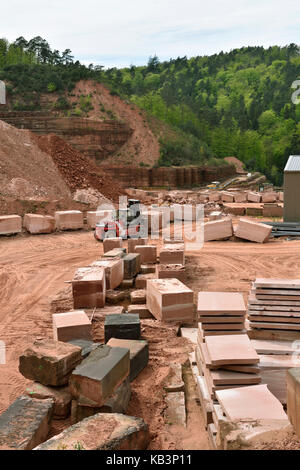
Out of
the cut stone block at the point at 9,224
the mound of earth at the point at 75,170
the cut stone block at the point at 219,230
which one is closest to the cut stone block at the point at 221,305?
the cut stone block at the point at 219,230

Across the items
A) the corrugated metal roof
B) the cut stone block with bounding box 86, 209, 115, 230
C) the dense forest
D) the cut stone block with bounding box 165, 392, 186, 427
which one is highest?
the dense forest

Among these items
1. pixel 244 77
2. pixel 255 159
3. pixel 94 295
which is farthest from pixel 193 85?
pixel 94 295

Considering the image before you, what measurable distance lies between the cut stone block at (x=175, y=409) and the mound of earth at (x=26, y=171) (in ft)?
54.9

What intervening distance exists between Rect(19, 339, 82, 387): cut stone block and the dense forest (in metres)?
40.7

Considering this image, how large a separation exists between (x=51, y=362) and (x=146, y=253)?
25.1ft

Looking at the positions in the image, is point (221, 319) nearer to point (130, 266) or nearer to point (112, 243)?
point (130, 266)

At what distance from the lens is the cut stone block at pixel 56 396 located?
17.6 feet

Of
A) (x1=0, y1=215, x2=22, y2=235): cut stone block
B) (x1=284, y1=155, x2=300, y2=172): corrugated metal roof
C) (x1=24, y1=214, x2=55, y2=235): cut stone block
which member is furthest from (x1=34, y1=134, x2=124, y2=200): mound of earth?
(x1=284, y1=155, x2=300, y2=172): corrugated metal roof

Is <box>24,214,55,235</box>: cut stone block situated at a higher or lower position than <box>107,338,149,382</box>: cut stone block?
higher

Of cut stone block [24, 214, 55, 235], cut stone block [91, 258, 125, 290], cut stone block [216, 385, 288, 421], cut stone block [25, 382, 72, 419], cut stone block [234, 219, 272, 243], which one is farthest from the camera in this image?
cut stone block [24, 214, 55, 235]

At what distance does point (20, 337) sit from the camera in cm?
813

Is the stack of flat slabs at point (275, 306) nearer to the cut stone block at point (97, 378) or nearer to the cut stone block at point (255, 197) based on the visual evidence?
the cut stone block at point (97, 378)

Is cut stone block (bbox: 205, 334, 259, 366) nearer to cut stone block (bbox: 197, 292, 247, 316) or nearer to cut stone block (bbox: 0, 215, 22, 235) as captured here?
cut stone block (bbox: 197, 292, 247, 316)

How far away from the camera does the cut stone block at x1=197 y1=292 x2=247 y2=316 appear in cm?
629
